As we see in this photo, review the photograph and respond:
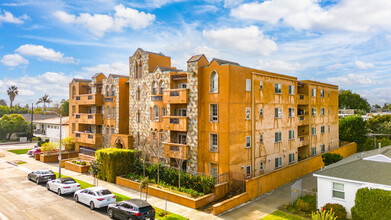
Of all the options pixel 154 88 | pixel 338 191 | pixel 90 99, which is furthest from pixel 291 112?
pixel 90 99

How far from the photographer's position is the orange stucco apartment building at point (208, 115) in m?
25.6

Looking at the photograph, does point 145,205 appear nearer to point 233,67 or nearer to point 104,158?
point 104,158

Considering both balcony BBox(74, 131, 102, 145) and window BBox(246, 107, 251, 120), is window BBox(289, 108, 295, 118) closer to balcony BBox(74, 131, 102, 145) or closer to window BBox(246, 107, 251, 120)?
window BBox(246, 107, 251, 120)

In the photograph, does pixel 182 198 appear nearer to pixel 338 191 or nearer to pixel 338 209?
pixel 338 209

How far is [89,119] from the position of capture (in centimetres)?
3994

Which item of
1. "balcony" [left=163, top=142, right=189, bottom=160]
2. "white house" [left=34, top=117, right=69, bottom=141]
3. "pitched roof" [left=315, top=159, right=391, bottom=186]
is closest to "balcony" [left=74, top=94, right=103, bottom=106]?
"white house" [left=34, top=117, right=69, bottom=141]

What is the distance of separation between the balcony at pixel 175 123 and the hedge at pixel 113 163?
5.81 meters

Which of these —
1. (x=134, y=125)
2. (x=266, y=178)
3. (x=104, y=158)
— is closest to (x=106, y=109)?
(x=134, y=125)

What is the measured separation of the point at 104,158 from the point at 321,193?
73.4 ft

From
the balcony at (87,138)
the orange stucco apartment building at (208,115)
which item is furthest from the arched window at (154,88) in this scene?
the balcony at (87,138)

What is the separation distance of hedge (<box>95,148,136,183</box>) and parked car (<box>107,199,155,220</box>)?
9.92 meters

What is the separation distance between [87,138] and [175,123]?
1891 cm

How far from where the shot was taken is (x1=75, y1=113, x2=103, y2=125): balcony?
1528 inches

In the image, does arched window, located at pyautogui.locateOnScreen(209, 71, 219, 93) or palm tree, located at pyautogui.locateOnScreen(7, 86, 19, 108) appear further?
palm tree, located at pyautogui.locateOnScreen(7, 86, 19, 108)
